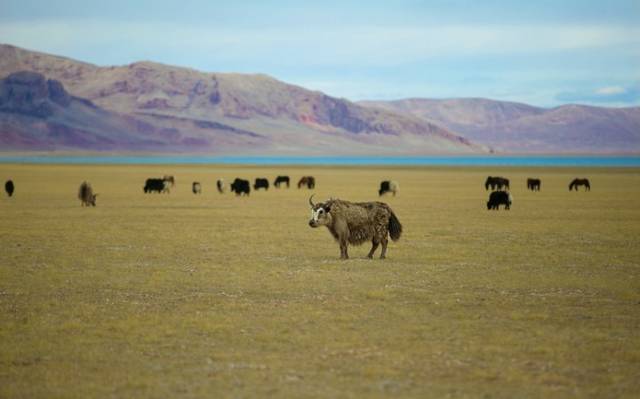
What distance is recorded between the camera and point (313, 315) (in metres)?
11.9

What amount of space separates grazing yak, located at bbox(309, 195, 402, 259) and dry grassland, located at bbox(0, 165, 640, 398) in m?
0.53

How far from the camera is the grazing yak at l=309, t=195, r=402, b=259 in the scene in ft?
58.3

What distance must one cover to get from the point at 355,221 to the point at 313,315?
20.4ft

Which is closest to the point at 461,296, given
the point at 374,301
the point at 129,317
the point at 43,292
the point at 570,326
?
the point at 374,301

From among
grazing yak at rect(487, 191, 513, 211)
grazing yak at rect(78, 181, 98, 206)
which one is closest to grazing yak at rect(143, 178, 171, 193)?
grazing yak at rect(78, 181, 98, 206)

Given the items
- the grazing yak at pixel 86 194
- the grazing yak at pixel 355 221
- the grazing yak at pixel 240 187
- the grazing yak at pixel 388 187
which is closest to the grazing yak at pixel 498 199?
the grazing yak at pixel 388 187

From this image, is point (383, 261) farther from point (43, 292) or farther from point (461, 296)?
point (43, 292)

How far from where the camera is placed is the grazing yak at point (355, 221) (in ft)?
58.3

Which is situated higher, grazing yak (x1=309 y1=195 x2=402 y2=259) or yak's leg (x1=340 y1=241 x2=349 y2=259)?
grazing yak (x1=309 y1=195 x2=402 y2=259)

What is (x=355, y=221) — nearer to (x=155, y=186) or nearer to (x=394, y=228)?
(x=394, y=228)

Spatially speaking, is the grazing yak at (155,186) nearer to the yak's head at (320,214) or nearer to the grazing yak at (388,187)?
the grazing yak at (388,187)

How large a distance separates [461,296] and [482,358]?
13.1 ft

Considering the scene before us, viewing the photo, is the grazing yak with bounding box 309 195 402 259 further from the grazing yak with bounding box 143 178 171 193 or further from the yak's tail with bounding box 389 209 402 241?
the grazing yak with bounding box 143 178 171 193

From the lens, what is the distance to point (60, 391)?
27.3 ft
